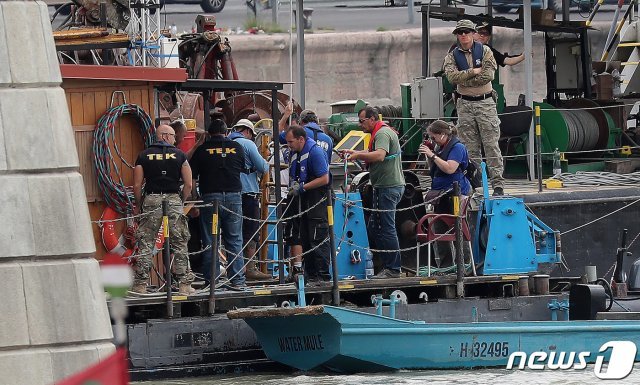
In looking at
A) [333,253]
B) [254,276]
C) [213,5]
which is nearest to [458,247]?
[333,253]

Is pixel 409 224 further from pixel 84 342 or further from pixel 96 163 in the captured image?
pixel 84 342

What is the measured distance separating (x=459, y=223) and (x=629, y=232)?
3878mm

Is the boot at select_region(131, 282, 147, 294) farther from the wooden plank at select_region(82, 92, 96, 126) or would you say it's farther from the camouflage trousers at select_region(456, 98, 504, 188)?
the camouflage trousers at select_region(456, 98, 504, 188)

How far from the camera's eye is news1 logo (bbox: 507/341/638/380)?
1428cm

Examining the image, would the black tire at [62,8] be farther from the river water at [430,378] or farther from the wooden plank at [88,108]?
the river water at [430,378]

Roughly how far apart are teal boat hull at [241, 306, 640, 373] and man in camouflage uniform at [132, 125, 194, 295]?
3.63 feet

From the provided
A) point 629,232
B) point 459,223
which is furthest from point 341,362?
point 629,232

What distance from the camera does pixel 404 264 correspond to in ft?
52.5

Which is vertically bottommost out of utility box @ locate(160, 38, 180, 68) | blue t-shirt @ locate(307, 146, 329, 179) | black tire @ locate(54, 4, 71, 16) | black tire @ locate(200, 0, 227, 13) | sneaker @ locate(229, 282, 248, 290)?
sneaker @ locate(229, 282, 248, 290)

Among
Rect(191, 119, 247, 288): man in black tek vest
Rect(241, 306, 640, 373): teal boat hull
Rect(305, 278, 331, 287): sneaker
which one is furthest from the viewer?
Rect(305, 278, 331, 287): sneaker

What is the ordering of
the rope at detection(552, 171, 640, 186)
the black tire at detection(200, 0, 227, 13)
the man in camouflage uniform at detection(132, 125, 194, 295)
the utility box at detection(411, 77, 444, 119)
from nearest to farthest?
the man in camouflage uniform at detection(132, 125, 194, 295)
the rope at detection(552, 171, 640, 186)
the utility box at detection(411, 77, 444, 119)
the black tire at detection(200, 0, 227, 13)

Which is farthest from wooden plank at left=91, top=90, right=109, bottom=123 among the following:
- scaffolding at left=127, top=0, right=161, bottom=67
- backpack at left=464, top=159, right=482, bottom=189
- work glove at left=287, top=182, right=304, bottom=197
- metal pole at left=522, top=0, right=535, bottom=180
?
A: metal pole at left=522, top=0, right=535, bottom=180

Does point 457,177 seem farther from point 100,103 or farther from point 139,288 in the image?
point 100,103

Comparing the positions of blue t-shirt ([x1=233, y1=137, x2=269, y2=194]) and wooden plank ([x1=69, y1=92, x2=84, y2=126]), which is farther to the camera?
blue t-shirt ([x1=233, y1=137, x2=269, y2=194])
